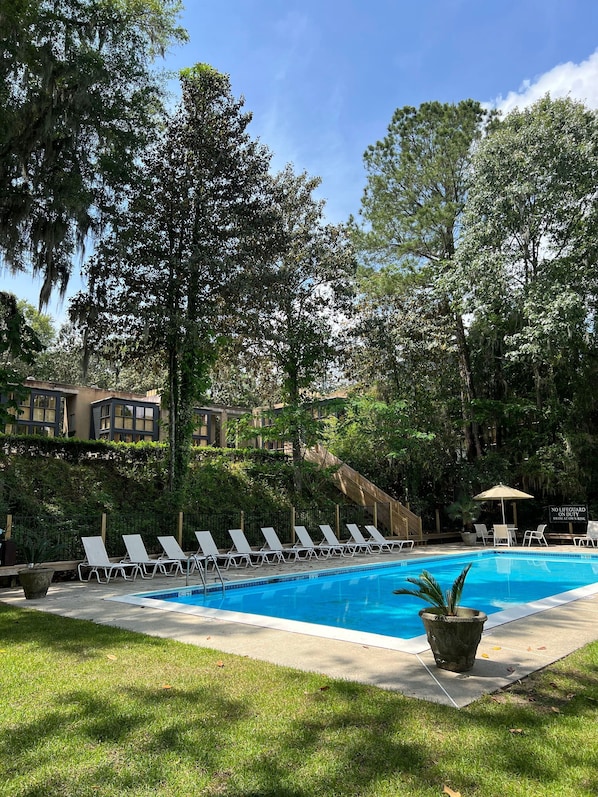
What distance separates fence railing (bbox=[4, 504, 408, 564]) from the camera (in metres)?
10.6

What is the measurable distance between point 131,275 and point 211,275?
2.02 m

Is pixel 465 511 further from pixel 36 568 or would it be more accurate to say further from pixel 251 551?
pixel 36 568

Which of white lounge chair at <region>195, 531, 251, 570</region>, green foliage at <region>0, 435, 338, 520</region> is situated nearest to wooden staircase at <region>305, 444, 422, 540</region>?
green foliage at <region>0, 435, 338, 520</region>

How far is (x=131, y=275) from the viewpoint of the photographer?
14.2 m

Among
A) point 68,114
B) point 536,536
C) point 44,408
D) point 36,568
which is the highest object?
point 68,114

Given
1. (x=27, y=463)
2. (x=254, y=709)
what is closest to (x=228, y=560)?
(x=27, y=463)

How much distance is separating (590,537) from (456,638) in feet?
50.7

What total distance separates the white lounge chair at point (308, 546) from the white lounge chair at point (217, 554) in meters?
1.79

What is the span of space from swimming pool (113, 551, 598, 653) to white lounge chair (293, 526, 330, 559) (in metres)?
1.90

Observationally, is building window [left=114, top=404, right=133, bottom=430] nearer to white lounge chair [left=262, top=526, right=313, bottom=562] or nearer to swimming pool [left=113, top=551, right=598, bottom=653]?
white lounge chair [left=262, top=526, right=313, bottom=562]

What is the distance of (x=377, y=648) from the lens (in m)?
5.12

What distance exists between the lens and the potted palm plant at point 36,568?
7.89 metres

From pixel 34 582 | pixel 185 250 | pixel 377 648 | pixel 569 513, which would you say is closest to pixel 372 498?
pixel 569 513

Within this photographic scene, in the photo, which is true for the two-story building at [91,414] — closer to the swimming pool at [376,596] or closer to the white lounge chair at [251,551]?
the white lounge chair at [251,551]
